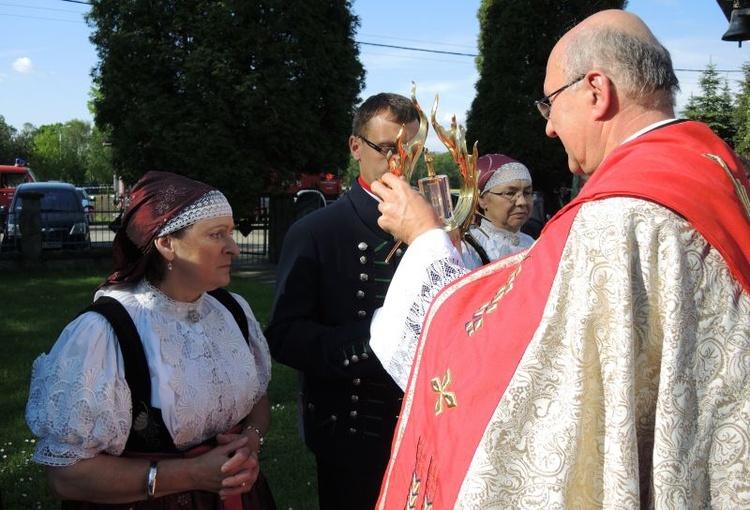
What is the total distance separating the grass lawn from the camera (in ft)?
16.8

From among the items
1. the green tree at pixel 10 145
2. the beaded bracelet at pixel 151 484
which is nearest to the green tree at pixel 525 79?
the beaded bracelet at pixel 151 484

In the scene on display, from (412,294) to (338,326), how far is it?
856mm

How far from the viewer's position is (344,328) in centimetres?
282

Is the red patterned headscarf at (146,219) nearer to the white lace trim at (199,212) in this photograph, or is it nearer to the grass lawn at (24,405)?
the white lace trim at (199,212)

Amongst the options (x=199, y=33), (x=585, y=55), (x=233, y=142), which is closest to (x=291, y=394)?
(x=585, y=55)

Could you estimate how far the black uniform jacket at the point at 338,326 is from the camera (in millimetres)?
2820

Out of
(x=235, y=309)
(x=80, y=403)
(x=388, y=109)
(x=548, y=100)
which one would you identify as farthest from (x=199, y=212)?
(x=548, y=100)

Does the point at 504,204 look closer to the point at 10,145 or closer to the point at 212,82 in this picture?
the point at 212,82

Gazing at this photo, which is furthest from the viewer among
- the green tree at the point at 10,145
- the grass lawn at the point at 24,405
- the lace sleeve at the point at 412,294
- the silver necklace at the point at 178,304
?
the green tree at the point at 10,145

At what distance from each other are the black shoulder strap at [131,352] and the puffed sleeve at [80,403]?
0.12 ft

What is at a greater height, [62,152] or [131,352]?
[62,152]

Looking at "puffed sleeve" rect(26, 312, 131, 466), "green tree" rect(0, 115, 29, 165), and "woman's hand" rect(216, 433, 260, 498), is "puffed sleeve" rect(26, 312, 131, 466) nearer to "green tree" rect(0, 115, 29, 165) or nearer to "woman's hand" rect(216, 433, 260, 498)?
"woman's hand" rect(216, 433, 260, 498)

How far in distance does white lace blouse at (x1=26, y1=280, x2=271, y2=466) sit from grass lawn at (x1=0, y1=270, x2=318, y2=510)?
7.18 feet

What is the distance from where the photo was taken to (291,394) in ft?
23.9
